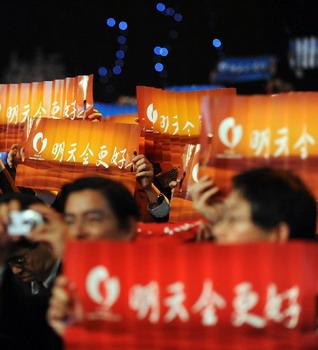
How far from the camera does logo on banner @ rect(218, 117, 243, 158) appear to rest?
334 cm

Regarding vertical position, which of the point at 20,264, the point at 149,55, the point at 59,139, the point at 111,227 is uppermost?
the point at 149,55

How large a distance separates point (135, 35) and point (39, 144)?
14622 millimetres

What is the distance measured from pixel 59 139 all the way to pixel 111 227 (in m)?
2.12

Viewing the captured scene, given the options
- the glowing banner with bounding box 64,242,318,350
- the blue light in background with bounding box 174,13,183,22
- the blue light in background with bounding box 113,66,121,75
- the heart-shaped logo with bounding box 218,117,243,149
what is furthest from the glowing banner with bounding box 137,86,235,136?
the blue light in background with bounding box 113,66,121,75

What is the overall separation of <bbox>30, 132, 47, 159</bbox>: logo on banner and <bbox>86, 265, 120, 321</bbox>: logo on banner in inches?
103

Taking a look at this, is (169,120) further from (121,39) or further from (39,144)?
(121,39)

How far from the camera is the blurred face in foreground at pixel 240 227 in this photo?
2855 mm

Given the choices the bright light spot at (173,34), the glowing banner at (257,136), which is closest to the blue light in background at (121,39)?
the bright light spot at (173,34)

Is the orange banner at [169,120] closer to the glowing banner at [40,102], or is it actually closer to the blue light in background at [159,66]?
the glowing banner at [40,102]

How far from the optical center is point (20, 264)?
12.9 ft

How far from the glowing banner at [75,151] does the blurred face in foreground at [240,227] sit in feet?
5.83

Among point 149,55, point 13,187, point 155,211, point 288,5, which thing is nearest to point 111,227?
point 155,211

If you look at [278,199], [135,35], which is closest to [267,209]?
[278,199]

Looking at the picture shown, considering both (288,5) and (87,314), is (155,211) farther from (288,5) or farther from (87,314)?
(288,5)
